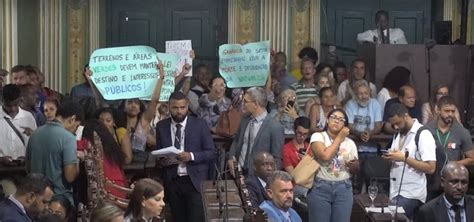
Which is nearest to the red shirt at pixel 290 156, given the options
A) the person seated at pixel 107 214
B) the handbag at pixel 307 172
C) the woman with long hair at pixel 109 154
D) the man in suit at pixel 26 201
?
the handbag at pixel 307 172

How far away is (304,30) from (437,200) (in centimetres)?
730

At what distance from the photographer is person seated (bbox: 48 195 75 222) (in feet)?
37.8

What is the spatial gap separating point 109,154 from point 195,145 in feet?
4.02

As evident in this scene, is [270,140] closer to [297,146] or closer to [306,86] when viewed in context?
[297,146]

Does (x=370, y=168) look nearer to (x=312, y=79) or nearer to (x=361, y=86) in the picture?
(x=361, y=86)

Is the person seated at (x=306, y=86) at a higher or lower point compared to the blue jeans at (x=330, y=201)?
higher

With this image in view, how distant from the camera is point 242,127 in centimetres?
1355

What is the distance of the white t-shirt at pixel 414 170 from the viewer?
Answer: 42.1 ft

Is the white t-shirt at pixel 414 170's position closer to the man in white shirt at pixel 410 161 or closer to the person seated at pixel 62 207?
the man in white shirt at pixel 410 161

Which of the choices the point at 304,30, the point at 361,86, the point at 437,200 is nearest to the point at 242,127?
the point at 361,86

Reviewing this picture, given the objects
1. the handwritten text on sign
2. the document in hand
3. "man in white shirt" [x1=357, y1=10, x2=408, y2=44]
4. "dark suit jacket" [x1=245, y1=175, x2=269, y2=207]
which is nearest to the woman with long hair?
the document in hand

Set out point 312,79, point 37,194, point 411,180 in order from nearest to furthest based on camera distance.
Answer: point 37,194, point 411,180, point 312,79

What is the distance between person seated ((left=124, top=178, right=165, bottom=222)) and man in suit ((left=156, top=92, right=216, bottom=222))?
3.20 meters

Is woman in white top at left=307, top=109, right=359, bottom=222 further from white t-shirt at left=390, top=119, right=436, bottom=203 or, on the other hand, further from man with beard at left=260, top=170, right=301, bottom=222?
man with beard at left=260, top=170, right=301, bottom=222
